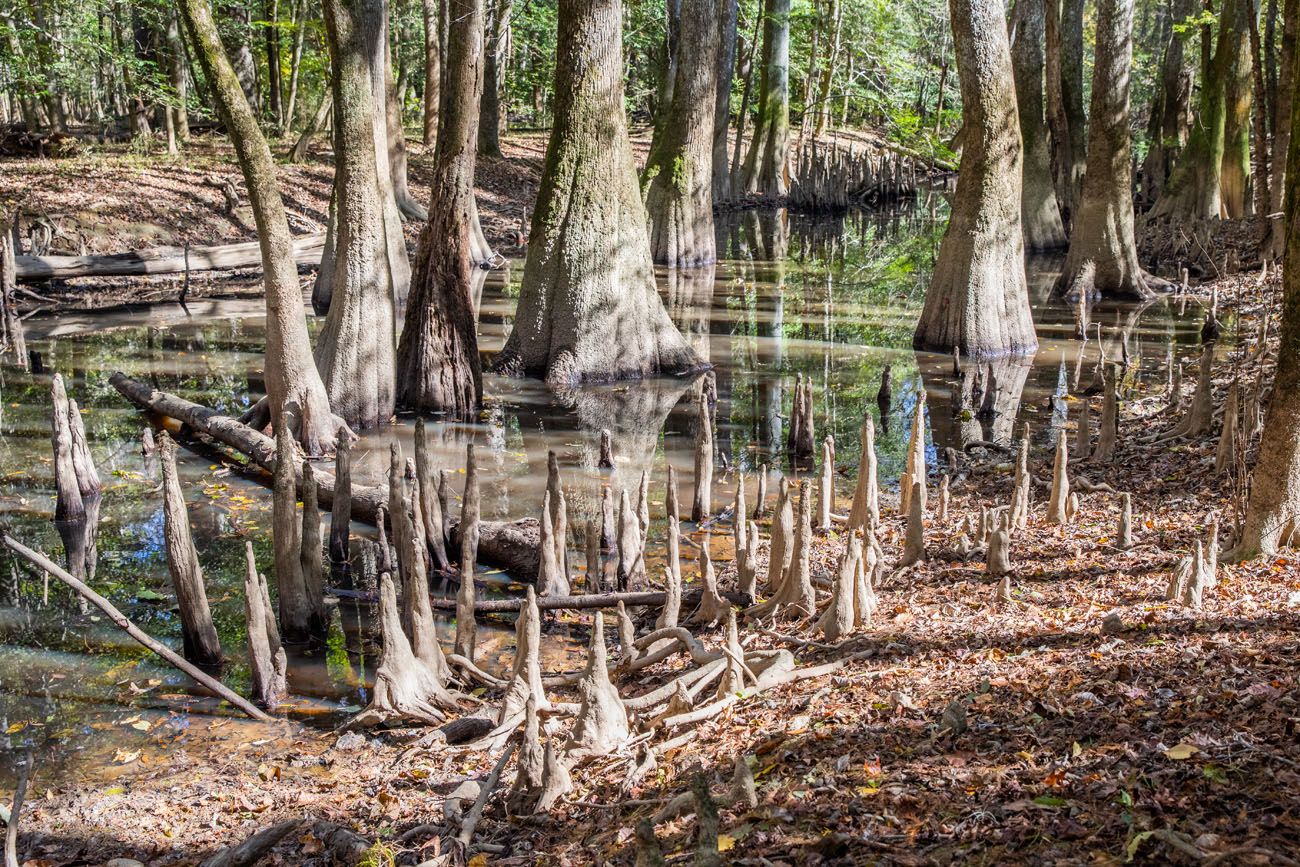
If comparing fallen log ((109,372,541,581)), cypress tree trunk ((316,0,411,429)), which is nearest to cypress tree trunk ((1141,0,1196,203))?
cypress tree trunk ((316,0,411,429))

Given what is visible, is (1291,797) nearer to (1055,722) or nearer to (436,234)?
(1055,722)

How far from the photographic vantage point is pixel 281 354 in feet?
28.8

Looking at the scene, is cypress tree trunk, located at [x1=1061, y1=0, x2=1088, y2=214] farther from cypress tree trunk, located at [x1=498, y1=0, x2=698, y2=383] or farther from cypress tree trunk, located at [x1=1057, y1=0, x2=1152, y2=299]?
cypress tree trunk, located at [x1=498, y1=0, x2=698, y2=383]

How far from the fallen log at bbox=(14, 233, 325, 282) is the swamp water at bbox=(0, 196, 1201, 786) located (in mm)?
1235

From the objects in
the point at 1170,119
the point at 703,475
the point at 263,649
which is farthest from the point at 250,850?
the point at 1170,119

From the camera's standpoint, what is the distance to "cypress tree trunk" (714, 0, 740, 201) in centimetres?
2459

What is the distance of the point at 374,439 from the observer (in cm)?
978

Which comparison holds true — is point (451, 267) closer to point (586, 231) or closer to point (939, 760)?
point (586, 231)

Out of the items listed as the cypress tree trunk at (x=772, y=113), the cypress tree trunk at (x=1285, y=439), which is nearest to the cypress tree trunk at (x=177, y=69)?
the cypress tree trunk at (x=772, y=113)

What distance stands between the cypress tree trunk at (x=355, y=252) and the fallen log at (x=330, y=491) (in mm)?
1085

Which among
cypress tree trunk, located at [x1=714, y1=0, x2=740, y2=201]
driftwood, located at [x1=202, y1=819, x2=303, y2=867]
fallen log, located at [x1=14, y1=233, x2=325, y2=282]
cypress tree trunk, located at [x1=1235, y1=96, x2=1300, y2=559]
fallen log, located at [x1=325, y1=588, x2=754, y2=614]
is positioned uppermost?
cypress tree trunk, located at [x1=714, y1=0, x2=740, y2=201]

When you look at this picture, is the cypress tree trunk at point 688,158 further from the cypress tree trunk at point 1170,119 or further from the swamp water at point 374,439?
the cypress tree trunk at point 1170,119

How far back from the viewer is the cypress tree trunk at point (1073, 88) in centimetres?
2039

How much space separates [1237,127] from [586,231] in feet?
45.3
